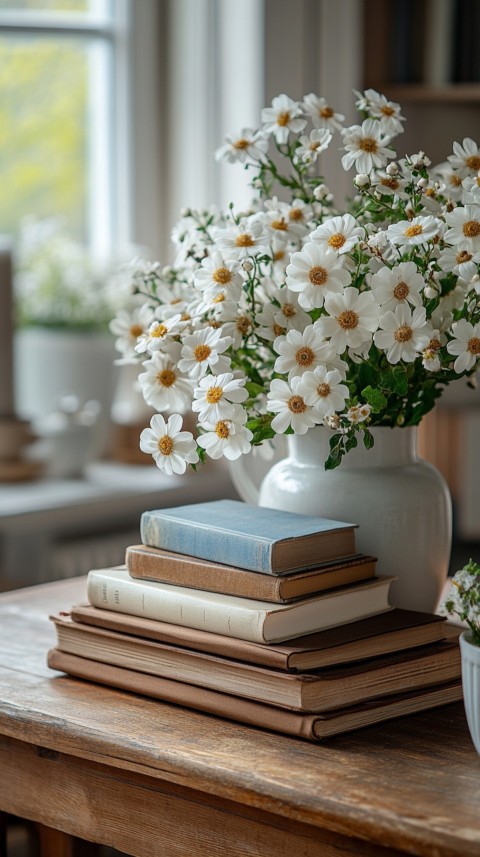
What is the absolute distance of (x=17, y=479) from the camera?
99.3 inches

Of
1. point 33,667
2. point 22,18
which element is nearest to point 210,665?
point 33,667

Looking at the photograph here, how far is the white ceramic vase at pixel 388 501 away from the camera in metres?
1.15

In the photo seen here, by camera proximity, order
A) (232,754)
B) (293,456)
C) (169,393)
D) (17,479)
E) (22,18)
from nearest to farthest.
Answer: (232,754)
(169,393)
(293,456)
(17,479)
(22,18)

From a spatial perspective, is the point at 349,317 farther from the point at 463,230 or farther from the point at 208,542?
the point at 208,542

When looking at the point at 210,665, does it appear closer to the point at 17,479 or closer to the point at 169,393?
the point at 169,393

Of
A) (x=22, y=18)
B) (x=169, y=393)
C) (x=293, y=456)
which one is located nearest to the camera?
(x=169, y=393)

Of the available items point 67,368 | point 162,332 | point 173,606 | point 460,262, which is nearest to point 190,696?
point 173,606

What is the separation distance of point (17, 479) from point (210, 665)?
5.14 ft

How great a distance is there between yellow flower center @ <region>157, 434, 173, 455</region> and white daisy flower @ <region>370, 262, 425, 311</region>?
0.21 m

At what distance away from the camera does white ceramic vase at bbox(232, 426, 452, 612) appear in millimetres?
1150

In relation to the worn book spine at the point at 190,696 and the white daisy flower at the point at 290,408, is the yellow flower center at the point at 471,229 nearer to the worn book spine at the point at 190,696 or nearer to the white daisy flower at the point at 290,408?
the white daisy flower at the point at 290,408

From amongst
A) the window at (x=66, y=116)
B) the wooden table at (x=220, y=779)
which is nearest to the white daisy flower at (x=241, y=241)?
the wooden table at (x=220, y=779)

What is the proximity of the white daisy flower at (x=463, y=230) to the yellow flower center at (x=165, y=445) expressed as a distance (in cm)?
29

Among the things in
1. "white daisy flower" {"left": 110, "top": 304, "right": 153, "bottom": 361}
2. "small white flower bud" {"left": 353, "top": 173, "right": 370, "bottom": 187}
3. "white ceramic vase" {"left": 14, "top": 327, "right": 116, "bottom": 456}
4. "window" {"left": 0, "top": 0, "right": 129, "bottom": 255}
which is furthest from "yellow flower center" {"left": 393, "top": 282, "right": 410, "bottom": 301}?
"window" {"left": 0, "top": 0, "right": 129, "bottom": 255}
